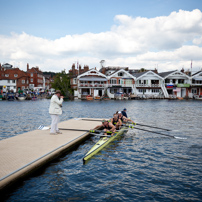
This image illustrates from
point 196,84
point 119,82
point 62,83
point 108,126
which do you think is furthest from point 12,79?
point 108,126

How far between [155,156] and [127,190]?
4.11m

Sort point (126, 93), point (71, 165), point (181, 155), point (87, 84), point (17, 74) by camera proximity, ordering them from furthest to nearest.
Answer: point (17, 74) → point (126, 93) → point (87, 84) → point (181, 155) → point (71, 165)

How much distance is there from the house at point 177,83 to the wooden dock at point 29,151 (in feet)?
223

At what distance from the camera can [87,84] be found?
69.2 meters

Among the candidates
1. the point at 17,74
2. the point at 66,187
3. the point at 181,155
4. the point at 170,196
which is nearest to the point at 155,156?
the point at 181,155

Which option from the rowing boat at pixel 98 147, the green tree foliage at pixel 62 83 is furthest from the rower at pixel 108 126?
the green tree foliage at pixel 62 83

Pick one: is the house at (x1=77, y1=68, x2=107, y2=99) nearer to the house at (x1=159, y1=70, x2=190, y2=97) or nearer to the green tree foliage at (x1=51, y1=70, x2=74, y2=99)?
the green tree foliage at (x1=51, y1=70, x2=74, y2=99)

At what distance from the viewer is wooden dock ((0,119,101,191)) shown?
722 centimetres

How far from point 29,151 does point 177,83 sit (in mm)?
75931

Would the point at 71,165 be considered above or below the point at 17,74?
below

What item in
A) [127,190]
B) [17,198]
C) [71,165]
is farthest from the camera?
[71,165]

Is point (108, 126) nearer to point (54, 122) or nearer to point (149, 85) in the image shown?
point (54, 122)

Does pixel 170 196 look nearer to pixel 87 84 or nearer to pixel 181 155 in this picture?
pixel 181 155

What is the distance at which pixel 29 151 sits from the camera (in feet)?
30.9
